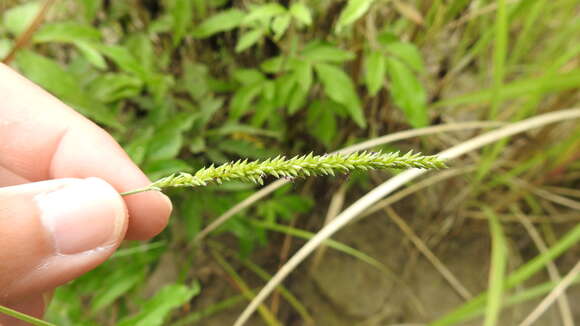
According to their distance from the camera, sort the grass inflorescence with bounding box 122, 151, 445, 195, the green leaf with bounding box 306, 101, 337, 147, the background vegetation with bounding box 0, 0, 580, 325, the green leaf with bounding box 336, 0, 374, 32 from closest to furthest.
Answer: the grass inflorescence with bounding box 122, 151, 445, 195, the green leaf with bounding box 336, 0, 374, 32, the background vegetation with bounding box 0, 0, 580, 325, the green leaf with bounding box 306, 101, 337, 147

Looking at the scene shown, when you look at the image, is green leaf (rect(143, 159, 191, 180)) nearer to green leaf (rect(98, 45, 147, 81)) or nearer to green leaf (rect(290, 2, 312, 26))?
green leaf (rect(98, 45, 147, 81))

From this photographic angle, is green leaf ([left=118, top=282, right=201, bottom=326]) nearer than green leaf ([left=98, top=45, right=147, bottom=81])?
Yes

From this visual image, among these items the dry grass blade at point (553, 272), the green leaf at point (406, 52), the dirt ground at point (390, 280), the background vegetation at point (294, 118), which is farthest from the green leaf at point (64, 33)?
the dry grass blade at point (553, 272)

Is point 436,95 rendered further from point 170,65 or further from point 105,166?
point 105,166

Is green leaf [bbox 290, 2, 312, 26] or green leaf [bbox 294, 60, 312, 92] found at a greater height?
green leaf [bbox 290, 2, 312, 26]

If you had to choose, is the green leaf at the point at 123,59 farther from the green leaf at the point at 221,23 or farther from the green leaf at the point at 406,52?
the green leaf at the point at 406,52

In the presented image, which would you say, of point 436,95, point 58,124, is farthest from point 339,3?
point 58,124

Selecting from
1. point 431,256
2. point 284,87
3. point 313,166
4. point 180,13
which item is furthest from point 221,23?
point 431,256

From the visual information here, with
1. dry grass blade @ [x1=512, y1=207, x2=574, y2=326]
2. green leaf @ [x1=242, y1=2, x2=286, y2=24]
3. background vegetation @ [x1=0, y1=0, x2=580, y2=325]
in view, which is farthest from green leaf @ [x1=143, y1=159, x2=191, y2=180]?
dry grass blade @ [x1=512, y1=207, x2=574, y2=326]
